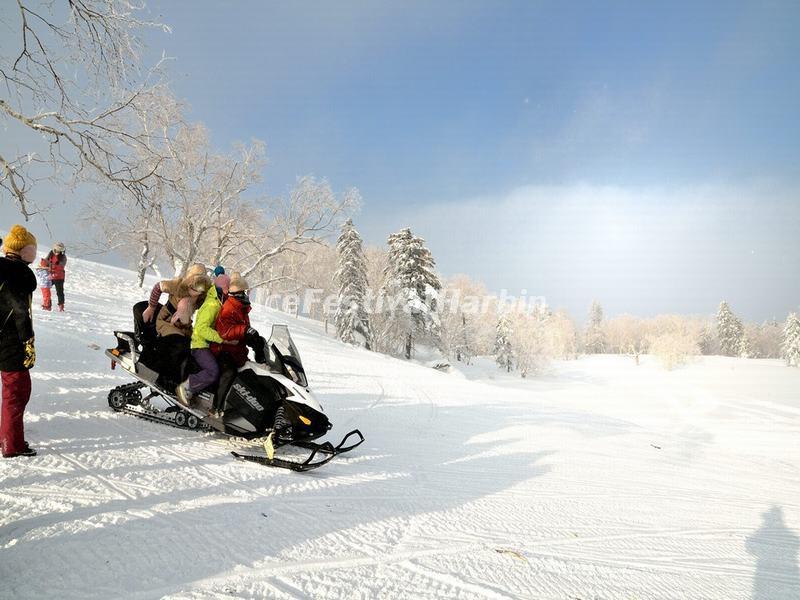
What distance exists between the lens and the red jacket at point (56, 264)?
37.1ft

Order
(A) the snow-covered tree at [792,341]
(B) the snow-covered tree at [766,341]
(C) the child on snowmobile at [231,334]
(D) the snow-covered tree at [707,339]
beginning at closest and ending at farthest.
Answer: (C) the child on snowmobile at [231,334], (A) the snow-covered tree at [792,341], (D) the snow-covered tree at [707,339], (B) the snow-covered tree at [766,341]

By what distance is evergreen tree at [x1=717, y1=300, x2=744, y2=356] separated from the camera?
2899 inches

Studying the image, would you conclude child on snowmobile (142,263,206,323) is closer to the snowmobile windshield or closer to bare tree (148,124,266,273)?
the snowmobile windshield

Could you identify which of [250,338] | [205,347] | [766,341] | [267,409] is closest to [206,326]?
[205,347]

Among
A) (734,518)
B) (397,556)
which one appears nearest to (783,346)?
(734,518)

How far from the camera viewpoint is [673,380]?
136 ft

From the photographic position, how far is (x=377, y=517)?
327 centimetres

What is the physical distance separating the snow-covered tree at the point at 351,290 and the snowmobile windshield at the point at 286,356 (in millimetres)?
29009

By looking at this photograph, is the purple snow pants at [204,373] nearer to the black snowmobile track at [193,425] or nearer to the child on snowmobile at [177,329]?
the child on snowmobile at [177,329]

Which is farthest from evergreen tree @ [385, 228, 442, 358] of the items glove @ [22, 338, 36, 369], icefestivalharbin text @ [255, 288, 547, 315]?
glove @ [22, 338, 36, 369]

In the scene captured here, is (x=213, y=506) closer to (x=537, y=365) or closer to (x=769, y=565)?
(x=769, y=565)

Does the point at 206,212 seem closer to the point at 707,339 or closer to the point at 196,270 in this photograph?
the point at 196,270

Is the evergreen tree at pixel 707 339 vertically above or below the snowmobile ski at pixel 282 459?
above

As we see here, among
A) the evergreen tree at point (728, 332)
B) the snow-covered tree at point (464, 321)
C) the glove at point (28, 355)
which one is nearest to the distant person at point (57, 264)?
the glove at point (28, 355)
